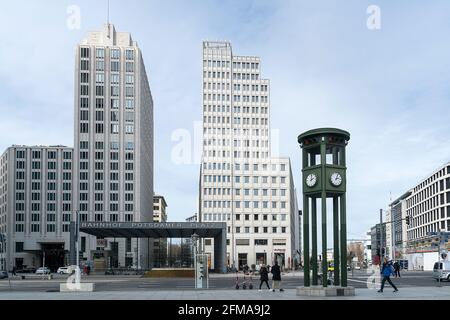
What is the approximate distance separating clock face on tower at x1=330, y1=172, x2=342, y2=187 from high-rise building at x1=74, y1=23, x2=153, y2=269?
113 meters

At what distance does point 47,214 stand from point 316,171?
12091cm

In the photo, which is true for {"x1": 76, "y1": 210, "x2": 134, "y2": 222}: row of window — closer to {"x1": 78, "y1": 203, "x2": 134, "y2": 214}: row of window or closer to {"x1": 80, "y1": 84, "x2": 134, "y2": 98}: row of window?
{"x1": 78, "y1": 203, "x2": 134, "y2": 214}: row of window

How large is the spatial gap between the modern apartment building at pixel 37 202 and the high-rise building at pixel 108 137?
4564 millimetres

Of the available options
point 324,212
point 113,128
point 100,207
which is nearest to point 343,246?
point 324,212

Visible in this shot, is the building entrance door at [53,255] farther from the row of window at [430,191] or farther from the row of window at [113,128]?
the row of window at [430,191]

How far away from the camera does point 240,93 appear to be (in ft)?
417

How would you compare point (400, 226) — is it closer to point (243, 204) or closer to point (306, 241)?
point (243, 204)

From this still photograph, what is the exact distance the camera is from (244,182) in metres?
124

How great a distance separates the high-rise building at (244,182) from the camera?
401ft

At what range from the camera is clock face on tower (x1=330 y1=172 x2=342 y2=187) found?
23781 mm

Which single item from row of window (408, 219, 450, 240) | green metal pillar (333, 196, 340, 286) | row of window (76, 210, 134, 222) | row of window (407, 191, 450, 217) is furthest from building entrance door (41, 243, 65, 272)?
green metal pillar (333, 196, 340, 286)

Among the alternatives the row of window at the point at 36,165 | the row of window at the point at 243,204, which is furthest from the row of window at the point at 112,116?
the row of window at the point at 243,204

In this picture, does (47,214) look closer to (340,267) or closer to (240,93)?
(240,93)
